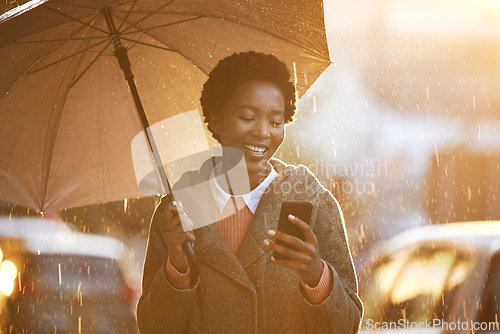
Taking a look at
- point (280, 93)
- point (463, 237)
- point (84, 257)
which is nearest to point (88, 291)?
point (84, 257)

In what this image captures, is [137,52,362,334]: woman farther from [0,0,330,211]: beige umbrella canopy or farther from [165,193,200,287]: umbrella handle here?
[0,0,330,211]: beige umbrella canopy

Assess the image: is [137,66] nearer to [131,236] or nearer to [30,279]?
[30,279]

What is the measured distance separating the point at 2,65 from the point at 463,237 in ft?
11.1

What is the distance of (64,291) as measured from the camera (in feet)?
22.5

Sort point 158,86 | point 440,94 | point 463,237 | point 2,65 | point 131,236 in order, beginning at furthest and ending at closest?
1. point 440,94
2. point 131,236
3. point 463,237
4. point 158,86
5. point 2,65

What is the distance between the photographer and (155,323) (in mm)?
2791

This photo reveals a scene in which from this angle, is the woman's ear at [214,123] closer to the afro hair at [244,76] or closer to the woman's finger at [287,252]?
the afro hair at [244,76]

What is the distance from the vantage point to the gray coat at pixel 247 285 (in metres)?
2.74

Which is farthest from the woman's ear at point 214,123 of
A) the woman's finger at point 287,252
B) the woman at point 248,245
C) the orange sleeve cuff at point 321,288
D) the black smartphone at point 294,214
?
the orange sleeve cuff at point 321,288

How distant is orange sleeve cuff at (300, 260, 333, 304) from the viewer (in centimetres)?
259

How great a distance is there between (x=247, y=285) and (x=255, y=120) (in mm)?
671

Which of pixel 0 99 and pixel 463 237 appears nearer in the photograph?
pixel 0 99

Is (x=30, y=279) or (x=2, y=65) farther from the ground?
(x=2, y=65)

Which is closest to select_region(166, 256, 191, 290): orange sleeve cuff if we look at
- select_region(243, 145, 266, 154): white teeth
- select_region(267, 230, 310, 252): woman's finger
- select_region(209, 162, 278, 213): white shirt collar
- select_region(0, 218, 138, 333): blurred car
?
select_region(209, 162, 278, 213): white shirt collar
